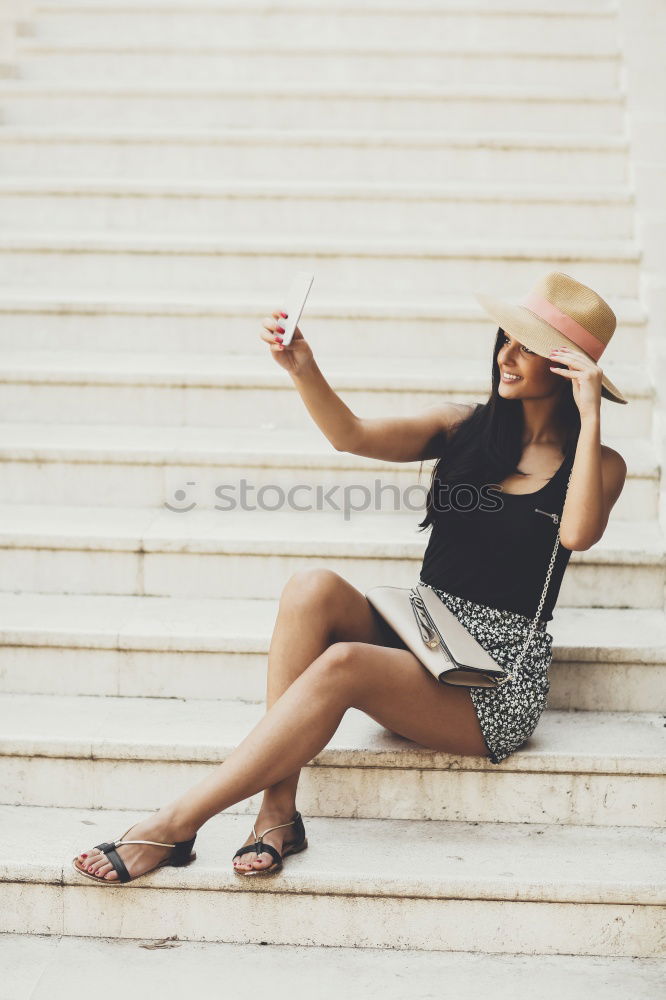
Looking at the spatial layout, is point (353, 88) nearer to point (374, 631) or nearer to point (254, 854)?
point (374, 631)

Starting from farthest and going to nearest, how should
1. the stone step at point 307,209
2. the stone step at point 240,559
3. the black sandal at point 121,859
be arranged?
the stone step at point 307,209 → the stone step at point 240,559 → the black sandal at point 121,859

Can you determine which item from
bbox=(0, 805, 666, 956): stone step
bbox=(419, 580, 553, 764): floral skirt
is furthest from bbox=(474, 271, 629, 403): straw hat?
bbox=(0, 805, 666, 956): stone step

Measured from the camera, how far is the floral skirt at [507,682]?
2494 mm

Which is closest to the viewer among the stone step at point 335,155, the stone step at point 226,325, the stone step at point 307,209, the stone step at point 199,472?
the stone step at point 199,472

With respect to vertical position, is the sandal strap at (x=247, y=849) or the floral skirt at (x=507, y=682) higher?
the floral skirt at (x=507, y=682)

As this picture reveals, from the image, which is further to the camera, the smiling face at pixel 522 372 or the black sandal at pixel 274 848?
the smiling face at pixel 522 372

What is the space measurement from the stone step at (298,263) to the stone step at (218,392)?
0.49 m

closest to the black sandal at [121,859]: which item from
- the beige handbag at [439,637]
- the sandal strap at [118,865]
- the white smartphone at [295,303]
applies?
the sandal strap at [118,865]

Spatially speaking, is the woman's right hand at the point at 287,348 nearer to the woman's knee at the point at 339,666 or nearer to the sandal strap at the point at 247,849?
the woman's knee at the point at 339,666

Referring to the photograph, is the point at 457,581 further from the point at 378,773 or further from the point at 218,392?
the point at 218,392

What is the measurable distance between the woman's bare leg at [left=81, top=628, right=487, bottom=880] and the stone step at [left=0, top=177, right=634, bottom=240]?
2.40 metres

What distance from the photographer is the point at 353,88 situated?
4676 mm

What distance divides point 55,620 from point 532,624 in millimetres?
1367

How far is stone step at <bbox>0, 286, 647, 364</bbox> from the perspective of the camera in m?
3.85
